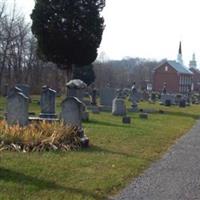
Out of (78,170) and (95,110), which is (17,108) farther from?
(95,110)

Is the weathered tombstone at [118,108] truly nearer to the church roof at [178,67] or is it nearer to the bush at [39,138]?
the bush at [39,138]

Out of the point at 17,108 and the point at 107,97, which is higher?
the point at 107,97

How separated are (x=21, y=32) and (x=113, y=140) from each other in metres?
46.8

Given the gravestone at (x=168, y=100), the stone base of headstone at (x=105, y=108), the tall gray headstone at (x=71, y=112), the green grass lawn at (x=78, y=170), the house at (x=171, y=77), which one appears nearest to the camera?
the green grass lawn at (x=78, y=170)

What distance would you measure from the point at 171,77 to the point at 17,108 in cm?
9706

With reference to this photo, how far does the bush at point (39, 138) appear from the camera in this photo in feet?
41.4

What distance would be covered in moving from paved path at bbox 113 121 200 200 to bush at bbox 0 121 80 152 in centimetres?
240

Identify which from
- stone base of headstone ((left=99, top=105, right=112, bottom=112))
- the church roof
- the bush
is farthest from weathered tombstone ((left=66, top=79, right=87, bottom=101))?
the church roof

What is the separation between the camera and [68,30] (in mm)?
36344

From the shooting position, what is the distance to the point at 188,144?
17.2 metres

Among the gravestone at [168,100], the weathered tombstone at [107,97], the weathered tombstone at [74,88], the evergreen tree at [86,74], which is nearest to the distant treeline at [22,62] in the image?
the evergreen tree at [86,74]

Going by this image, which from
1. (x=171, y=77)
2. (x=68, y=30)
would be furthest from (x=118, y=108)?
(x=171, y=77)

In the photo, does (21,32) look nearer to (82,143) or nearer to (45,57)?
(45,57)

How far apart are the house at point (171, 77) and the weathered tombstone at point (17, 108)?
9465 centimetres
